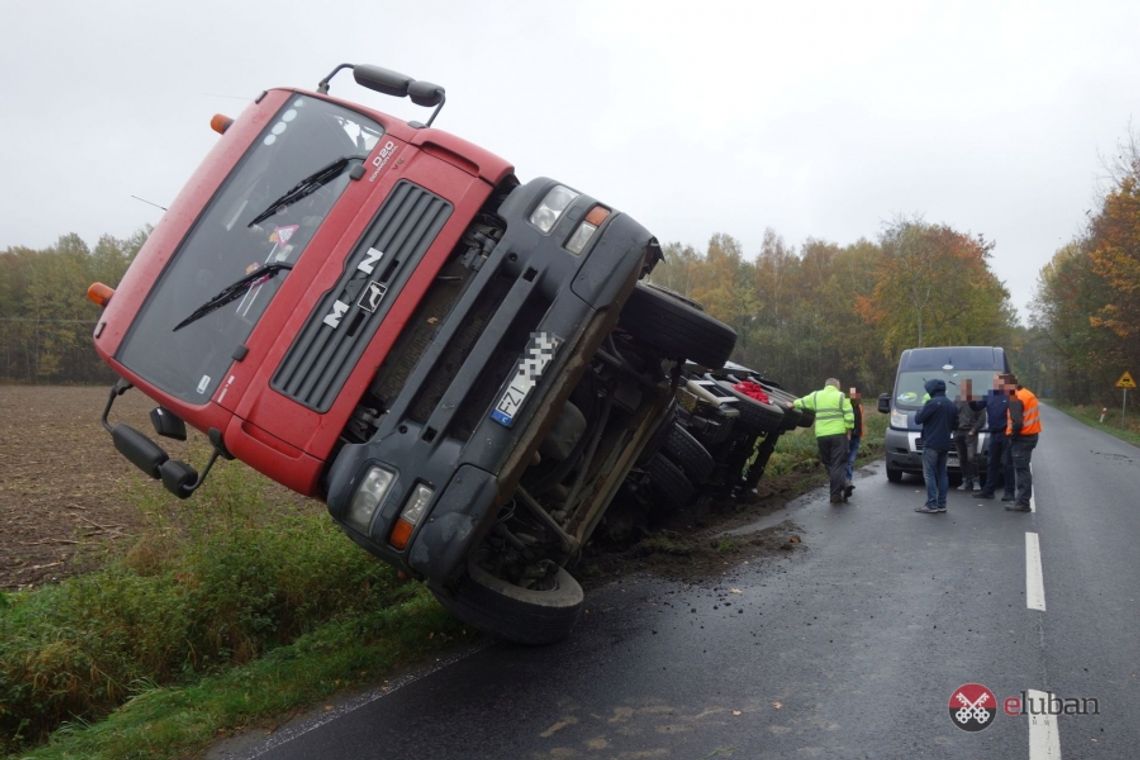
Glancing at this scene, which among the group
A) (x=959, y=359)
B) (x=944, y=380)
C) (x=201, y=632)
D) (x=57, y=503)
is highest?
(x=959, y=359)

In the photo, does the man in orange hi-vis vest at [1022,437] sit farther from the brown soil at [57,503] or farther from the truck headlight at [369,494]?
the brown soil at [57,503]

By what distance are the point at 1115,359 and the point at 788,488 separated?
32196 millimetres

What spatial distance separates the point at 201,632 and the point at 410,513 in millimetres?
2424

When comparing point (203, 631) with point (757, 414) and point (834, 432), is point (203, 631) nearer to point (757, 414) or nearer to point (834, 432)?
point (757, 414)

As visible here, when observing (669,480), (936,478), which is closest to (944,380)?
(936,478)

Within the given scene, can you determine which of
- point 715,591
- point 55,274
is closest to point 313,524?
point 715,591

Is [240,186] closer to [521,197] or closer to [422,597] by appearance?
[521,197]

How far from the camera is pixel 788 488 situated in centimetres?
1041

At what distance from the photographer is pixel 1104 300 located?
34312 mm

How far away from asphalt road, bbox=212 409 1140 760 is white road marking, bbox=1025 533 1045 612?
24 mm

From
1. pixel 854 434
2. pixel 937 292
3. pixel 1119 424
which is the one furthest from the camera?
pixel 937 292

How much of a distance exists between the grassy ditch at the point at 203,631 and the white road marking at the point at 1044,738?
2954mm

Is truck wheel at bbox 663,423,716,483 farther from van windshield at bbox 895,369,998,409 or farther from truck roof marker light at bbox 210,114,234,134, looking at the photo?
van windshield at bbox 895,369,998,409

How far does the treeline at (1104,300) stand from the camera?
1110 inches
